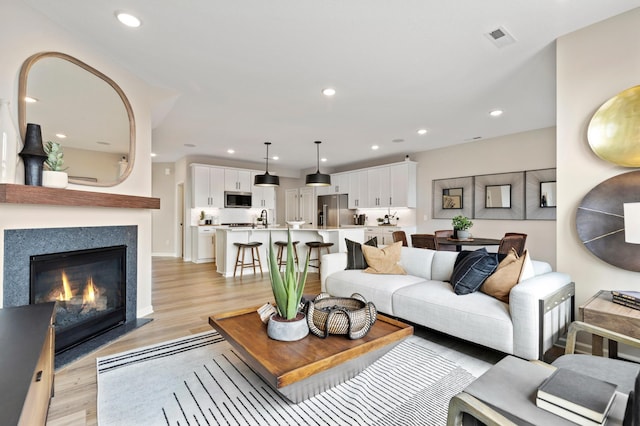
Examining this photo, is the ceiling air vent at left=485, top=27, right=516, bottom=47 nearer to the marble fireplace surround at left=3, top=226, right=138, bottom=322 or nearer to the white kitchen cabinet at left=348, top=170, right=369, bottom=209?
the marble fireplace surround at left=3, top=226, right=138, bottom=322

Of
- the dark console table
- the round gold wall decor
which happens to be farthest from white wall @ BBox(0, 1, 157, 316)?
the round gold wall decor

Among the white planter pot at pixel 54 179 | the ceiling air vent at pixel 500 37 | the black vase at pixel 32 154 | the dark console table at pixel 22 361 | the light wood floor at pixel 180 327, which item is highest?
the ceiling air vent at pixel 500 37

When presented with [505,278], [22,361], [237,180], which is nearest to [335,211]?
[237,180]

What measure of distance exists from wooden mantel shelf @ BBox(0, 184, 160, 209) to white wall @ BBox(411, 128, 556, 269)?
5660 millimetres

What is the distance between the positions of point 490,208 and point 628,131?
392cm

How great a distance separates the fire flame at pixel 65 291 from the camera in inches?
101

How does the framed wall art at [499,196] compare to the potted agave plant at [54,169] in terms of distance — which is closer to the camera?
the potted agave plant at [54,169]

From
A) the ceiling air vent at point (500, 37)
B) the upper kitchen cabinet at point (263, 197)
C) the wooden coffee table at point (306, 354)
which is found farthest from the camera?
the upper kitchen cabinet at point (263, 197)

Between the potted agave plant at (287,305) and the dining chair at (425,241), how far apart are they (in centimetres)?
317

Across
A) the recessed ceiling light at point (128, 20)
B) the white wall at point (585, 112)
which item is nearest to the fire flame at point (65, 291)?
the recessed ceiling light at point (128, 20)

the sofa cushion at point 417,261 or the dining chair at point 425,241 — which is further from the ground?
the dining chair at point 425,241

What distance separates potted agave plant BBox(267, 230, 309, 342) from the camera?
5.97 ft

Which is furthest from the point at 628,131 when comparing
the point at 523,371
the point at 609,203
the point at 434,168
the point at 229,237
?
the point at 229,237

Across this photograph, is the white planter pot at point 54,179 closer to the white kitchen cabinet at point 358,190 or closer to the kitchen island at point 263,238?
the kitchen island at point 263,238
